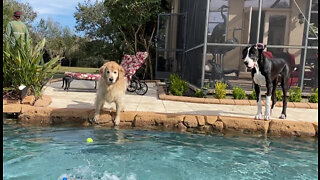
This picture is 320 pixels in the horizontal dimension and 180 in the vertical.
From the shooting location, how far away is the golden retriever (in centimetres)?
479

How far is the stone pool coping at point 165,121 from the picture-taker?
15.2 ft

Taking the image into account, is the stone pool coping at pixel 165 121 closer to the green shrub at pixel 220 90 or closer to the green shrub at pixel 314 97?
the green shrub at pixel 220 90

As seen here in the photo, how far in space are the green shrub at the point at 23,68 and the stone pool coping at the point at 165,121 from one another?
2.99ft

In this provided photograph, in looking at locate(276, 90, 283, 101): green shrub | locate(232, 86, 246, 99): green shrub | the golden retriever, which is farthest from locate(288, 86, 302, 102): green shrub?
the golden retriever

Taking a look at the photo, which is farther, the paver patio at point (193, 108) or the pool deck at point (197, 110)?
the paver patio at point (193, 108)

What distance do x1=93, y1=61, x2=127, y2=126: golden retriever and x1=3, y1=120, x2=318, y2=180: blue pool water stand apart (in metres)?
0.40

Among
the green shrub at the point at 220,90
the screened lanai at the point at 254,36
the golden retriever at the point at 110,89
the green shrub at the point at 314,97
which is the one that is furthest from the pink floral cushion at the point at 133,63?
Result: the green shrub at the point at 314,97

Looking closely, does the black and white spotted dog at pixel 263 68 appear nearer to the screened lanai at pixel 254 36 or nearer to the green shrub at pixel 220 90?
the green shrub at pixel 220 90

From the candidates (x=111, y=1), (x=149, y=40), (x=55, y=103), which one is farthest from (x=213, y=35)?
(x=149, y=40)

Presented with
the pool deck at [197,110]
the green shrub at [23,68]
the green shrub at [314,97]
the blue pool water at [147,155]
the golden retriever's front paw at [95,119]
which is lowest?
the blue pool water at [147,155]

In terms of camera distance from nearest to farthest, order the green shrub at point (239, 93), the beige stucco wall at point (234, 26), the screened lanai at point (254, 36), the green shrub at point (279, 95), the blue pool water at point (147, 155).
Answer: the blue pool water at point (147, 155) → the green shrub at point (279, 95) → the green shrub at point (239, 93) → the screened lanai at point (254, 36) → the beige stucco wall at point (234, 26)

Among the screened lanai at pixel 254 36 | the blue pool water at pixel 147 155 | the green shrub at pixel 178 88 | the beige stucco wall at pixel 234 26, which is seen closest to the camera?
the blue pool water at pixel 147 155

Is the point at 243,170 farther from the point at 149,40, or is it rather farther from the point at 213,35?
the point at 149,40

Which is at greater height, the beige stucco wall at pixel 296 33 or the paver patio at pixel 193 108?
the beige stucco wall at pixel 296 33
